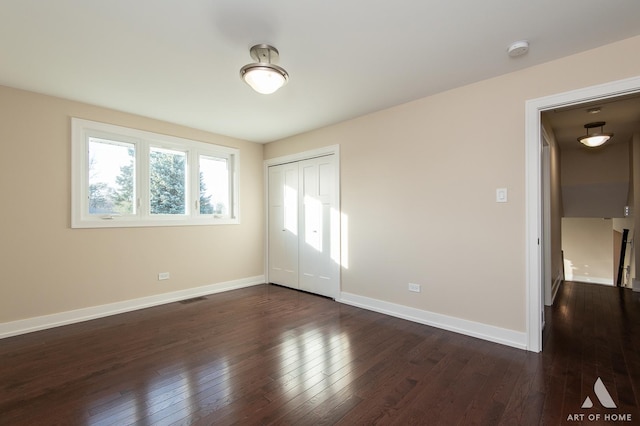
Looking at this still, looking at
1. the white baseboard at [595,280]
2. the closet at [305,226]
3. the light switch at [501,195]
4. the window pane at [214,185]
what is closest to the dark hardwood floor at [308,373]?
the closet at [305,226]

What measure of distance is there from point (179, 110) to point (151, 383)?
307 cm

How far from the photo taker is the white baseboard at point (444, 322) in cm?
267

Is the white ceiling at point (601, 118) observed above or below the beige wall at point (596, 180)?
above

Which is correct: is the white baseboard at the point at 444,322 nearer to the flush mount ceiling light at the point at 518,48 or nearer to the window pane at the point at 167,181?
the flush mount ceiling light at the point at 518,48

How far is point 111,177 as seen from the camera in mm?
3697

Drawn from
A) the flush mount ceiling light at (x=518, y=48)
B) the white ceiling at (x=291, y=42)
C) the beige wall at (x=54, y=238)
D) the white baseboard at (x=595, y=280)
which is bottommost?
the white baseboard at (x=595, y=280)

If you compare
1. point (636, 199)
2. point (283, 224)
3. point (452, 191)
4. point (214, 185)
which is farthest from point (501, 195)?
point (214, 185)

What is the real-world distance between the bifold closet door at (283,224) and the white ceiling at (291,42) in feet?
5.92

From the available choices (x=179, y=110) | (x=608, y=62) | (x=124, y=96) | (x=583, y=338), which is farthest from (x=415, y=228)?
(x=124, y=96)

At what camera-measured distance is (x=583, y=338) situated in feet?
9.21

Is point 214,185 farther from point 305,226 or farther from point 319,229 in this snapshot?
point 319,229

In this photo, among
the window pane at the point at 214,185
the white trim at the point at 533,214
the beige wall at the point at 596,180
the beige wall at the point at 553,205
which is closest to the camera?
the white trim at the point at 533,214

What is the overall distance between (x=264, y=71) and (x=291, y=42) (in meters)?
0.32

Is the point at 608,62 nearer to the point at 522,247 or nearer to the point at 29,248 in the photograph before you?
the point at 522,247
